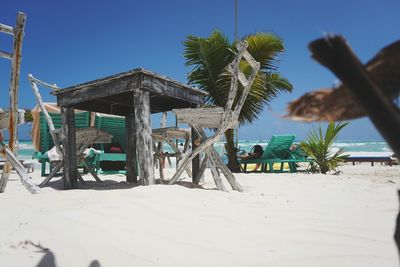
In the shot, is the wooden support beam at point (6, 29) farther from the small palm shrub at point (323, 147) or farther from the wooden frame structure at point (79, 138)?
the small palm shrub at point (323, 147)

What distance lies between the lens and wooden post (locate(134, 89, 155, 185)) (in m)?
4.48

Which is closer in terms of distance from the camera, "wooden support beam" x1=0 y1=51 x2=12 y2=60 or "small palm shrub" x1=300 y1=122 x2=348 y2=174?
"wooden support beam" x1=0 y1=51 x2=12 y2=60

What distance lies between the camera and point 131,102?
21.8ft

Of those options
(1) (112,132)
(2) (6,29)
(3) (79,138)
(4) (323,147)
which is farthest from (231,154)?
(2) (6,29)

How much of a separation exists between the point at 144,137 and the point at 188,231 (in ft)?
7.33

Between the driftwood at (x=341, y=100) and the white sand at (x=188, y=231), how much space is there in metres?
1.37

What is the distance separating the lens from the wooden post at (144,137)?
4477mm

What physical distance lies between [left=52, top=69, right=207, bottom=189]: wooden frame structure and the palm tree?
407 cm

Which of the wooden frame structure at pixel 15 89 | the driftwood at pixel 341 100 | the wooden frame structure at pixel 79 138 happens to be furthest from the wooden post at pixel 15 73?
the driftwood at pixel 341 100

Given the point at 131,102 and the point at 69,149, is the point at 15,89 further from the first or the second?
the point at 131,102

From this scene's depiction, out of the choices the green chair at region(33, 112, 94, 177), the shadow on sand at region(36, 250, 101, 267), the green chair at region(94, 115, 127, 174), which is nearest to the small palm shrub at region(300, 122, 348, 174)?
the green chair at region(94, 115, 127, 174)

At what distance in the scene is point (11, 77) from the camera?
4.18 meters

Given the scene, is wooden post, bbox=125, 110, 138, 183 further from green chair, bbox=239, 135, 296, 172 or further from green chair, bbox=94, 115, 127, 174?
green chair, bbox=239, 135, 296, 172

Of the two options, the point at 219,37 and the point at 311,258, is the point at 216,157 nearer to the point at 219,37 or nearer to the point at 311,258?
the point at 311,258
